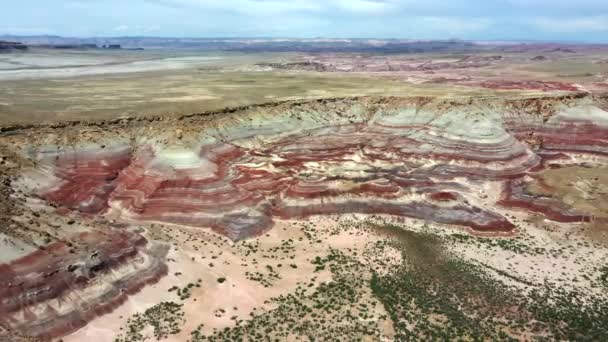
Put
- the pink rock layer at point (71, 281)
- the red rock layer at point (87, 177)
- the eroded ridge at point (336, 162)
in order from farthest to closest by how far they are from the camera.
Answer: the eroded ridge at point (336, 162)
the red rock layer at point (87, 177)
the pink rock layer at point (71, 281)

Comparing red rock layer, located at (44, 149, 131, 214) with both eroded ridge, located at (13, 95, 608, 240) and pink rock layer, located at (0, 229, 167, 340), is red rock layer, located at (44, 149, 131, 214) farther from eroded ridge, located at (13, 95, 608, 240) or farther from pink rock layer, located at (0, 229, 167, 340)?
pink rock layer, located at (0, 229, 167, 340)

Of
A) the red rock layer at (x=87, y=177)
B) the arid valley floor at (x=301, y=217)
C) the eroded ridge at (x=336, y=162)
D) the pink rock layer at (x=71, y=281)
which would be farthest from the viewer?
the eroded ridge at (x=336, y=162)

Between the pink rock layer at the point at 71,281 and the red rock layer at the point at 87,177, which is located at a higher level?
the red rock layer at the point at 87,177

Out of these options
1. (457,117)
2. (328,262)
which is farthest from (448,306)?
(457,117)

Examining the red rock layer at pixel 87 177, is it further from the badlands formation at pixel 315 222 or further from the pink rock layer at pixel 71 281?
the pink rock layer at pixel 71 281

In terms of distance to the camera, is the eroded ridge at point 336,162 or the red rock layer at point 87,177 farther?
the eroded ridge at point 336,162

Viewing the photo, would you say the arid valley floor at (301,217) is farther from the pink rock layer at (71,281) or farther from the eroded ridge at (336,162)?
the eroded ridge at (336,162)

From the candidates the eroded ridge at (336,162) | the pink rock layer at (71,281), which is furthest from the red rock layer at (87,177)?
the pink rock layer at (71,281)

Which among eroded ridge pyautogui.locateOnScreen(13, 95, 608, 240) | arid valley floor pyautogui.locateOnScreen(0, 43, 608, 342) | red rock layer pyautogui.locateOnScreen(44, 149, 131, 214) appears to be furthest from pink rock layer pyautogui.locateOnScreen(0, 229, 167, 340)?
red rock layer pyautogui.locateOnScreen(44, 149, 131, 214)
